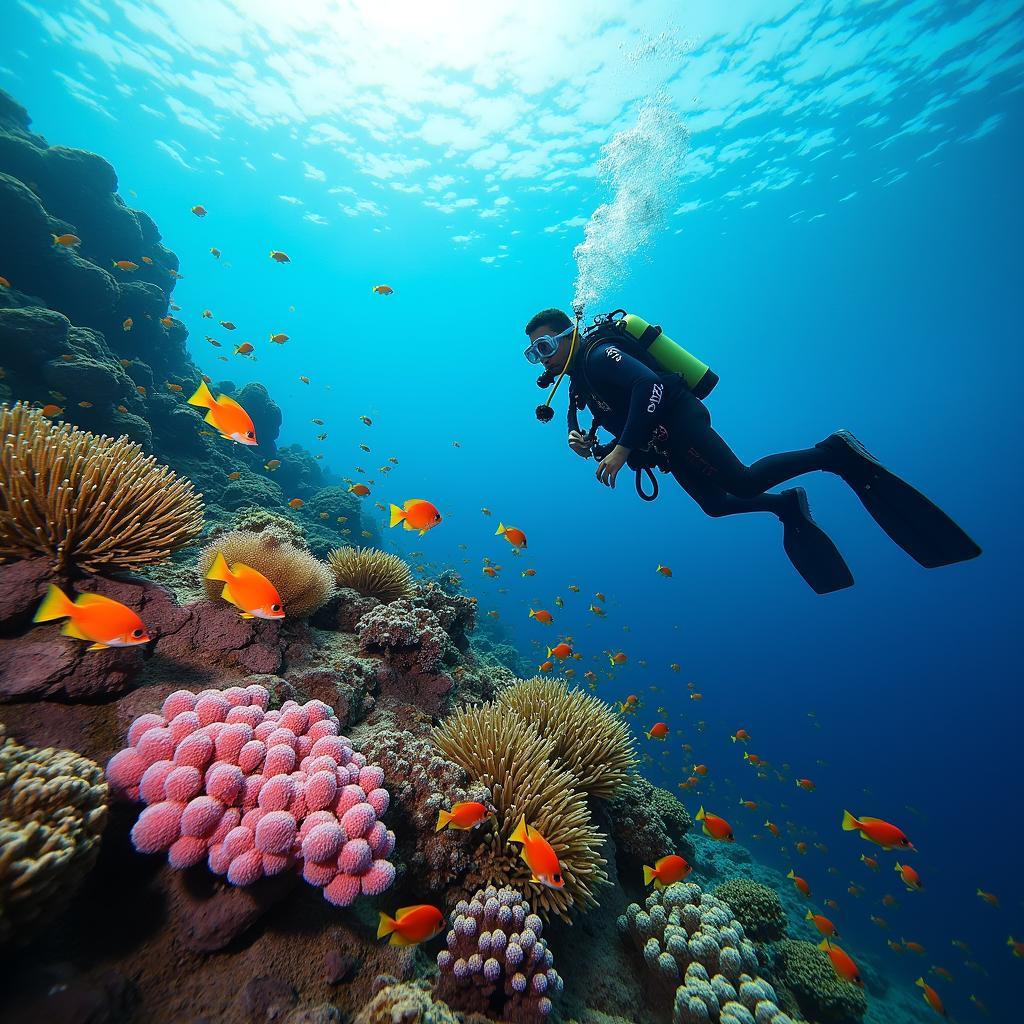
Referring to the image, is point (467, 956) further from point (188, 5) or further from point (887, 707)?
point (887, 707)

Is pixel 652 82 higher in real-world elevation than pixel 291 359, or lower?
lower

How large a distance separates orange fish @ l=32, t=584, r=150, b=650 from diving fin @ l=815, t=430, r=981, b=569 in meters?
6.13

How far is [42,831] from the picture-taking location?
1.45 meters

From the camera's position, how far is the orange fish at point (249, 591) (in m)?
2.37

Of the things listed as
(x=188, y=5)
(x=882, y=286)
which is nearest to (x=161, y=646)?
(x=188, y=5)

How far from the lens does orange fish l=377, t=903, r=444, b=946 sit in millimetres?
2176

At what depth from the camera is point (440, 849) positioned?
2.87 meters

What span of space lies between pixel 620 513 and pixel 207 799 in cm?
11118

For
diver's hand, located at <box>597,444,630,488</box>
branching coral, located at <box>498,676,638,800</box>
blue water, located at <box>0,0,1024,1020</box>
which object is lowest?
branching coral, located at <box>498,676,638,800</box>

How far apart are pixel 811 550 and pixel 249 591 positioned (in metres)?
6.16

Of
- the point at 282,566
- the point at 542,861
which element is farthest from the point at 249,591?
the point at 542,861

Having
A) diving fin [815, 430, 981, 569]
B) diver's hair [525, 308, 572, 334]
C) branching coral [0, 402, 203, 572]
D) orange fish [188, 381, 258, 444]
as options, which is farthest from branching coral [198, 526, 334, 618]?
diving fin [815, 430, 981, 569]

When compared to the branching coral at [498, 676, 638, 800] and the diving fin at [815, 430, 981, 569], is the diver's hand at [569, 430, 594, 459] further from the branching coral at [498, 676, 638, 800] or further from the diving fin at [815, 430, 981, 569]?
the branching coral at [498, 676, 638, 800]

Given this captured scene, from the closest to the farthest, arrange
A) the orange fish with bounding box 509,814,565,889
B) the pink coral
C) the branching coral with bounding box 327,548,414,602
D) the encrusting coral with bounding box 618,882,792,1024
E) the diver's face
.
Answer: the pink coral < the orange fish with bounding box 509,814,565,889 < the encrusting coral with bounding box 618,882,792,1024 < the diver's face < the branching coral with bounding box 327,548,414,602
